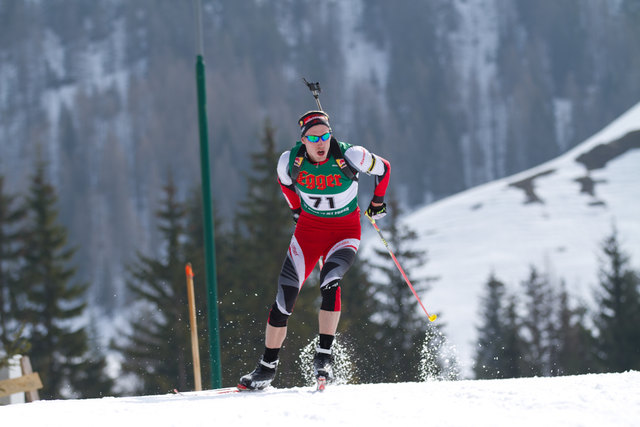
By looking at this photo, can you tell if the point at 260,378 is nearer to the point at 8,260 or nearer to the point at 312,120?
the point at 312,120

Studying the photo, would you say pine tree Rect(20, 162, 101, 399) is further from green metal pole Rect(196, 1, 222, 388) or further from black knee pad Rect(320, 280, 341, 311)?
black knee pad Rect(320, 280, 341, 311)

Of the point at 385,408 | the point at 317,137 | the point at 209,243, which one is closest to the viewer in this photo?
the point at 385,408

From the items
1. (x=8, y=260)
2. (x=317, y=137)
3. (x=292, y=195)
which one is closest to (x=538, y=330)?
(x=8, y=260)

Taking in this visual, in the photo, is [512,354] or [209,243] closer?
[209,243]

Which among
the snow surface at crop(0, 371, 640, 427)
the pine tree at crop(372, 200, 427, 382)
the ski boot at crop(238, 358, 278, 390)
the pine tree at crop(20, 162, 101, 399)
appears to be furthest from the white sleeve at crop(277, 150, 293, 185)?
the pine tree at crop(20, 162, 101, 399)

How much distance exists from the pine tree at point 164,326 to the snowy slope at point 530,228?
26.8m

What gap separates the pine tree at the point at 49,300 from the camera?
2633 cm

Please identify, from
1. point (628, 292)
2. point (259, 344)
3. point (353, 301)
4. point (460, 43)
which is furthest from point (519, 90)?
point (259, 344)

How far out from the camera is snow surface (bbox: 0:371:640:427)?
175 inches

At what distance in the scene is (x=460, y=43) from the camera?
18250 cm

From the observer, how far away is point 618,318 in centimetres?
3241

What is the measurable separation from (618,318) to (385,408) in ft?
101

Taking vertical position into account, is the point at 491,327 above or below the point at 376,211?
below

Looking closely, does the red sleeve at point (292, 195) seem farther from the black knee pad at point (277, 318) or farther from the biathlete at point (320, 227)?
the black knee pad at point (277, 318)
